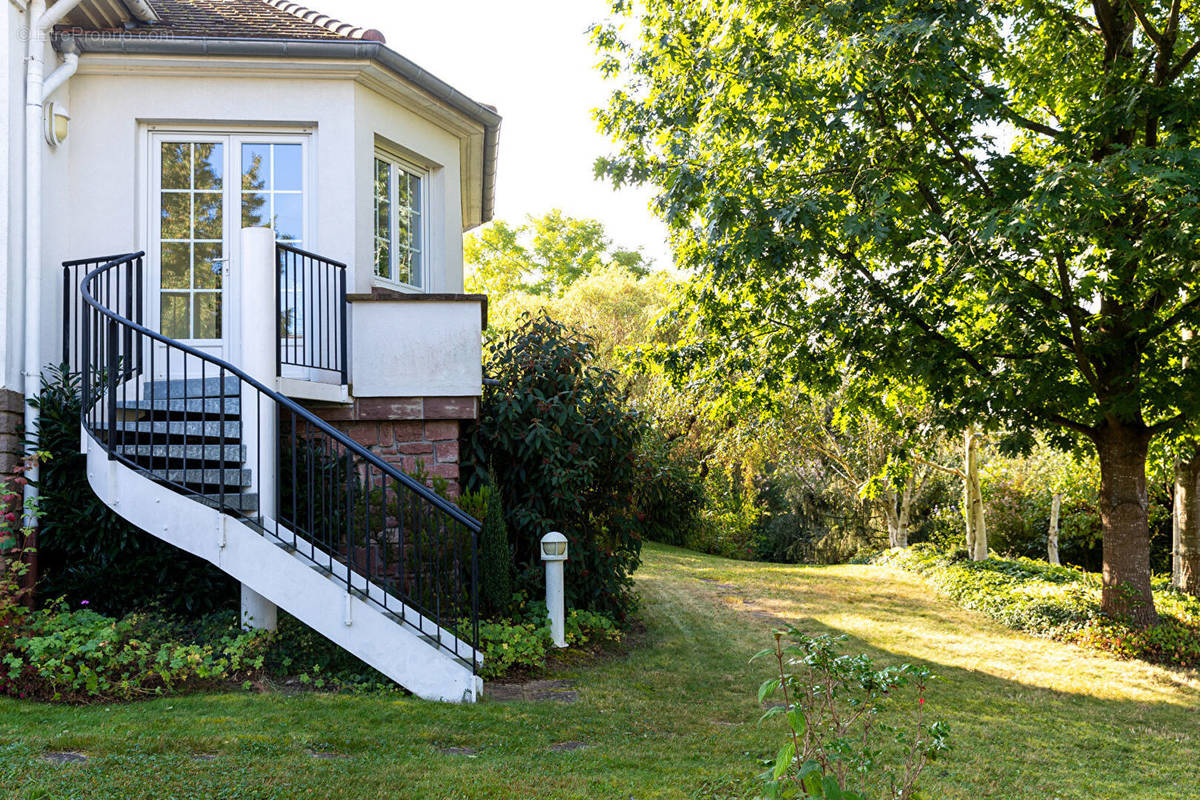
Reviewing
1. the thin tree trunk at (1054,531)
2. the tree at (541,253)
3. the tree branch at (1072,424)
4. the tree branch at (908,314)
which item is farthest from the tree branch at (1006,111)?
the tree at (541,253)

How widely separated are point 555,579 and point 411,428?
172 centimetres

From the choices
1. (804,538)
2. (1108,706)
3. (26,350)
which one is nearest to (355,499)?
(26,350)

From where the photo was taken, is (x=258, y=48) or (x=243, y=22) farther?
(x=243, y=22)

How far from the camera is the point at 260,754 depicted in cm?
413

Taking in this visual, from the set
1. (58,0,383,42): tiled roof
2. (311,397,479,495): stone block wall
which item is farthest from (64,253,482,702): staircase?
(58,0,383,42): tiled roof

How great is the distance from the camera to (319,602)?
5516 mm

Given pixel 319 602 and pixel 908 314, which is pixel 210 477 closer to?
pixel 319 602

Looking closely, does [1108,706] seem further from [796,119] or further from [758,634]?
[796,119]

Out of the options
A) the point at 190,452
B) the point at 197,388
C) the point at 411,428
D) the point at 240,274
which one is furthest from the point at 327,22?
the point at 190,452

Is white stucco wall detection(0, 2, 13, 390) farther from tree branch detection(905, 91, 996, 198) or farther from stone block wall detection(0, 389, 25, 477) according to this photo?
tree branch detection(905, 91, 996, 198)

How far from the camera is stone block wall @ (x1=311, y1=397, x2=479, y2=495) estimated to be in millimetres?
7293

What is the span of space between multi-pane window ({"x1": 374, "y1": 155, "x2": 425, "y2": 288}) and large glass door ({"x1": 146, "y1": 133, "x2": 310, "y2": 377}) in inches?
30.5

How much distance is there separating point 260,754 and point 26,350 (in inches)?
163

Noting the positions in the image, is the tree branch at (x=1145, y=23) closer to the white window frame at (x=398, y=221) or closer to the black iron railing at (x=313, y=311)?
the white window frame at (x=398, y=221)
